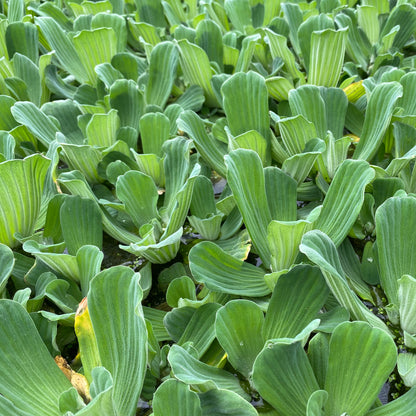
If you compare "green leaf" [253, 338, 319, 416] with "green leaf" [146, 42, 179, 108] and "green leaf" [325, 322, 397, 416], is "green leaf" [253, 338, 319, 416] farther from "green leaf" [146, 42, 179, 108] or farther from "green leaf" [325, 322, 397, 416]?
"green leaf" [146, 42, 179, 108]

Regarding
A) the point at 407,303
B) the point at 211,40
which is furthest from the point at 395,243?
the point at 211,40

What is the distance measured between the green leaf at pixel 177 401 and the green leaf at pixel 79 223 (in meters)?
0.39

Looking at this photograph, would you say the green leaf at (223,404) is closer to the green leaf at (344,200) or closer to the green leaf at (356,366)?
the green leaf at (356,366)

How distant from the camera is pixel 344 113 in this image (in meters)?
1.22

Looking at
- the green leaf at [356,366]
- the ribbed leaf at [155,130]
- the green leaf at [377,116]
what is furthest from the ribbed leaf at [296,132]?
the green leaf at [356,366]

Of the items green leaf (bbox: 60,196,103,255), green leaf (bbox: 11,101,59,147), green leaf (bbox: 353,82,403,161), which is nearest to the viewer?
green leaf (bbox: 60,196,103,255)

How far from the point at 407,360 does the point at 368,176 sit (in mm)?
283

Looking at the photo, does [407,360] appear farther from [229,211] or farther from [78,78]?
[78,78]

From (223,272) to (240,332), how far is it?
0.15 meters

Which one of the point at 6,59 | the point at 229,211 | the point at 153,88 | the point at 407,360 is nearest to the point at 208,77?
the point at 153,88

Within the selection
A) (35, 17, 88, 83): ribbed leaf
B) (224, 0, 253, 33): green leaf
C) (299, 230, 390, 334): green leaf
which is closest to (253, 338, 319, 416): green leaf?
(299, 230, 390, 334): green leaf

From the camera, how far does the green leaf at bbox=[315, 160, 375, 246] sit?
0.89m

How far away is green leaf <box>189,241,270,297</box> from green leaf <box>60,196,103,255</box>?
0.21m

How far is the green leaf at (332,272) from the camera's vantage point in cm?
73
